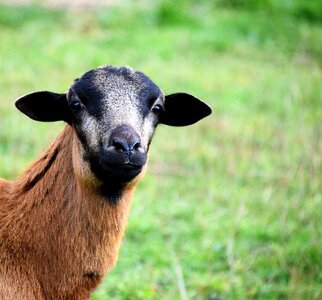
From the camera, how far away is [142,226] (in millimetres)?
9070

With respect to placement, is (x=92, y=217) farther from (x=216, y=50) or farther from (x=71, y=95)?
(x=216, y=50)

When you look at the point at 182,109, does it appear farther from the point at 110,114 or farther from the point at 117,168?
the point at 117,168

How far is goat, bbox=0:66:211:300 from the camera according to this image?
216 inches

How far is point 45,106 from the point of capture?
5.78m

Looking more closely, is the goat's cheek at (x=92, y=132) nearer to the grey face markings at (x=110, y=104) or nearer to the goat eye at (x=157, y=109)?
the grey face markings at (x=110, y=104)

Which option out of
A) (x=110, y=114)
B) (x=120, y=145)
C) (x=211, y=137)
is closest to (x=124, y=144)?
(x=120, y=145)

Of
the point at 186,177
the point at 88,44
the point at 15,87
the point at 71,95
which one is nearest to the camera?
the point at 71,95

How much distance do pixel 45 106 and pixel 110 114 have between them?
56 cm

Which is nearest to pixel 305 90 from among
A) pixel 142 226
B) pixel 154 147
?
pixel 154 147

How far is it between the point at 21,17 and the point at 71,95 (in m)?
10.4

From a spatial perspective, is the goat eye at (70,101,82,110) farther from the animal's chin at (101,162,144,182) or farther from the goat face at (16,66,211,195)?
the animal's chin at (101,162,144,182)

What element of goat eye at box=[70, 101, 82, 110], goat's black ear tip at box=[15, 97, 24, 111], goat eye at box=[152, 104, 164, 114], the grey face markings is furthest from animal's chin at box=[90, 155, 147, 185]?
goat's black ear tip at box=[15, 97, 24, 111]

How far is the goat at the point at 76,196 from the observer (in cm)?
549

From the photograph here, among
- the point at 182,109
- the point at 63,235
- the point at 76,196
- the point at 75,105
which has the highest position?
the point at 75,105
